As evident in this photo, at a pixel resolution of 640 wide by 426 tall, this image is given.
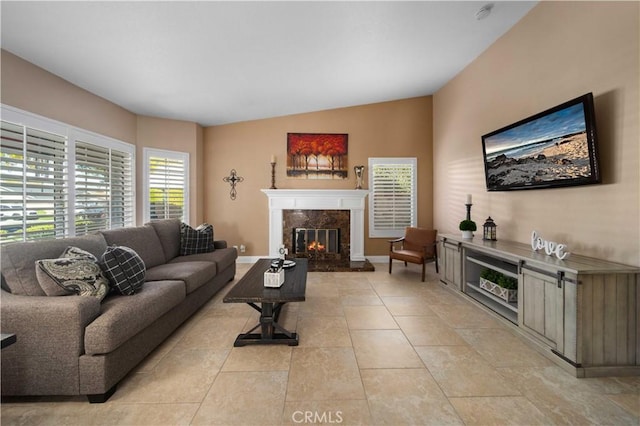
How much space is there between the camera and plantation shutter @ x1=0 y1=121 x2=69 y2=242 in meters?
2.70

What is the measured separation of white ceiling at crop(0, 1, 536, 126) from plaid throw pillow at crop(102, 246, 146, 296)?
2104 millimetres

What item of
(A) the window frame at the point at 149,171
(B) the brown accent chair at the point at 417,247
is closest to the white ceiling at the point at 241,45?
(A) the window frame at the point at 149,171

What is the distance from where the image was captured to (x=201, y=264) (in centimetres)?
349

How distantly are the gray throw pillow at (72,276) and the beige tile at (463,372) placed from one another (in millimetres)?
2704

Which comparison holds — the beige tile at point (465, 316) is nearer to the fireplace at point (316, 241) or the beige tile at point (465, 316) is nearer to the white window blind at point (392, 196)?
the white window blind at point (392, 196)

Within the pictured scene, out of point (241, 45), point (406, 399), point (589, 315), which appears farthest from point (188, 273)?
point (589, 315)

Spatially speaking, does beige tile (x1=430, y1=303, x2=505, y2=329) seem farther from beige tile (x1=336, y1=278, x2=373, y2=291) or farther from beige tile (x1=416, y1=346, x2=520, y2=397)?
beige tile (x1=336, y1=278, x2=373, y2=291)

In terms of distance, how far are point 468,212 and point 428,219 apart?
69.4 inches

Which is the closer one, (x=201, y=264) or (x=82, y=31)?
(x=82, y=31)

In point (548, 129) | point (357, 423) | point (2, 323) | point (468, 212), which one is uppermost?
point (548, 129)

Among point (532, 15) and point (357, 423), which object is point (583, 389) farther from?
point (532, 15)

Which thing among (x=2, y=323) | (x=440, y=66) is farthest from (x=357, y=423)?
(x=440, y=66)

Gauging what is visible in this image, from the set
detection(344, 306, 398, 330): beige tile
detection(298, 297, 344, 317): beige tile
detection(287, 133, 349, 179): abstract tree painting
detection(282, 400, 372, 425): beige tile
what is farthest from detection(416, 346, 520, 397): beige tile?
detection(287, 133, 349, 179): abstract tree painting

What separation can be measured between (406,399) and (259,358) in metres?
1.21
